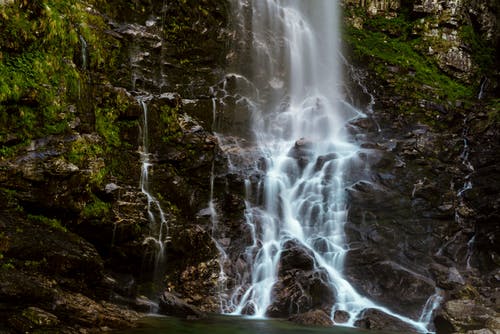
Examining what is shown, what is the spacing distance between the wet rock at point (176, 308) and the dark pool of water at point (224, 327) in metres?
0.37

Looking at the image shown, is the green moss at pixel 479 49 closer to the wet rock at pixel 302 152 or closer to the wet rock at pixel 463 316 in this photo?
the wet rock at pixel 302 152

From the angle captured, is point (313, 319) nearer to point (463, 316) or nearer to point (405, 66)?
point (463, 316)

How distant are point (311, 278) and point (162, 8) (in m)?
13.3

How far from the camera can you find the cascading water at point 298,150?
13.6 metres

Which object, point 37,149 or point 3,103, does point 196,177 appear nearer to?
point 37,149

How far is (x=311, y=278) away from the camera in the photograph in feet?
42.9

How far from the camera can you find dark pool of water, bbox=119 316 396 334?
987cm

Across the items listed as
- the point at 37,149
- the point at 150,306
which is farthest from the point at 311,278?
the point at 37,149

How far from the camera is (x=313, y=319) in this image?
1166 cm

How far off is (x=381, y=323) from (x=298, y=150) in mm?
8208

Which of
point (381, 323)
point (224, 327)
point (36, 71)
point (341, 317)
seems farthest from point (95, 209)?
point (381, 323)

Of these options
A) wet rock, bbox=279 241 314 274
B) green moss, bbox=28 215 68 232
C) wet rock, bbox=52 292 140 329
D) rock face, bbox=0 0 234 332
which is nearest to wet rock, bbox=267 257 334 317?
wet rock, bbox=279 241 314 274

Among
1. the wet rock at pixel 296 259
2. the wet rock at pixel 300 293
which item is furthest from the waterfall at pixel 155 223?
the wet rock at pixel 296 259

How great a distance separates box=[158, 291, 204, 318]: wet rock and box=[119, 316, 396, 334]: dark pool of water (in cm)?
37
